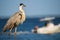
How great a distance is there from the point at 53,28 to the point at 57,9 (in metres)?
2.14

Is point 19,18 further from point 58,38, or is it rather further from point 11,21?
point 58,38

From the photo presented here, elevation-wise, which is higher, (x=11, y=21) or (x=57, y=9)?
(x=57, y=9)

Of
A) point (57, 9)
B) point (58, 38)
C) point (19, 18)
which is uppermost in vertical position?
point (57, 9)

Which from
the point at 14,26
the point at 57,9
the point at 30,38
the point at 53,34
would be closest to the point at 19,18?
the point at 14,26

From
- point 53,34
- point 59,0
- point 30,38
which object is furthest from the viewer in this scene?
point 53,34

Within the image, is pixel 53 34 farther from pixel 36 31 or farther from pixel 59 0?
pixel 59 0

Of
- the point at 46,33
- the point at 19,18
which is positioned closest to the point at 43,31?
the point at 46,33

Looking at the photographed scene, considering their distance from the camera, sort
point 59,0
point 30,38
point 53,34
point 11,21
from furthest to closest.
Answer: point 53,34 < point 30,38 < point 59,0 < point 11,21

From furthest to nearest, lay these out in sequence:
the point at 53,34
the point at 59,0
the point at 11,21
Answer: the point at 53,34 < the point at 59,0 < the point at 11,21

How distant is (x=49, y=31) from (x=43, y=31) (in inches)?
14.2

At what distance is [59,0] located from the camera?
5.00 meters

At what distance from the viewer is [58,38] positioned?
19.8 feet

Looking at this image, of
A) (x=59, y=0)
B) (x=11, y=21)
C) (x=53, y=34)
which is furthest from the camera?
(x=53, y=34)

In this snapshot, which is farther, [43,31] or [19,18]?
[43,31]
